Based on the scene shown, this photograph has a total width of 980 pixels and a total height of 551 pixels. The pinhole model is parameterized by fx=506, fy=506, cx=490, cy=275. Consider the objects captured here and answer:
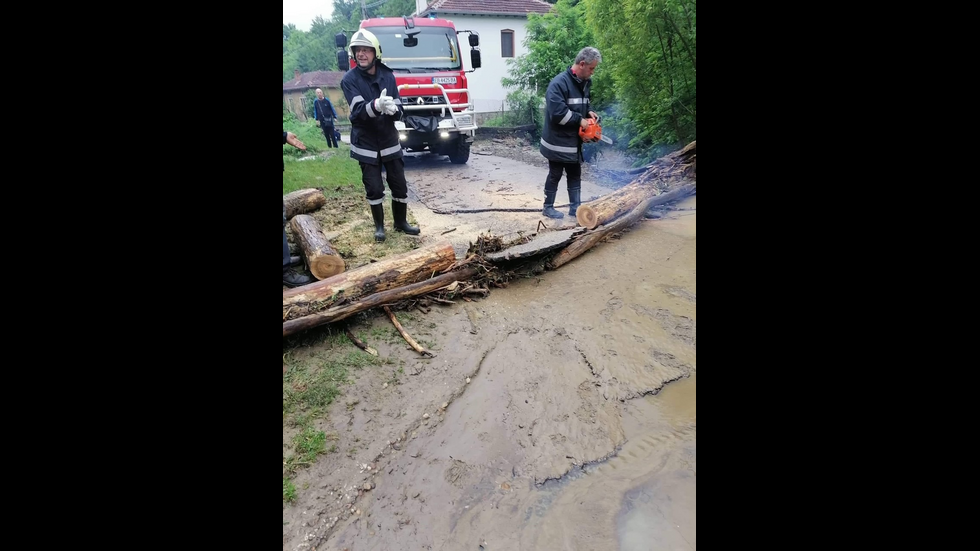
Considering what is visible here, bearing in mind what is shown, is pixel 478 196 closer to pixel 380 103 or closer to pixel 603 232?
pixel 603 232

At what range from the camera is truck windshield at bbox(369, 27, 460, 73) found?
1060cm

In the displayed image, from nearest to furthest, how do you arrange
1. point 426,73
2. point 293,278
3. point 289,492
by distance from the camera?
point 289,492, point 293,278, point 426,73

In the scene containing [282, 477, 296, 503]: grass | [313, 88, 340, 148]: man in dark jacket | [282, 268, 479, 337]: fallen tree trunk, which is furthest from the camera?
[313, 88, 340, 148]: man in dark jacket

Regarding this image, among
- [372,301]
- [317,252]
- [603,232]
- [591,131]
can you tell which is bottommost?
[372,301]

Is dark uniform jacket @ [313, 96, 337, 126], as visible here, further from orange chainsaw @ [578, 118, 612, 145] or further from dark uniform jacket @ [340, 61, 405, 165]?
orange chainsaw @ [578, 118, 612, 145]

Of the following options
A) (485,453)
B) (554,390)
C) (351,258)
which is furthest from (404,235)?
(485,453)

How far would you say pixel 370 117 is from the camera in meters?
5.49

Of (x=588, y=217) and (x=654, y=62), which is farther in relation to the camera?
(x=654, y=62)

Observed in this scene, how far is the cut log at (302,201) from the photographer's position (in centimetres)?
658

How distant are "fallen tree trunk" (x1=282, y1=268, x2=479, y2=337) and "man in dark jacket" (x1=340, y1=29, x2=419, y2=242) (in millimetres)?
1725

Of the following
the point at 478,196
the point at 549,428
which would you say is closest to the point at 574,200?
the point at 478,196

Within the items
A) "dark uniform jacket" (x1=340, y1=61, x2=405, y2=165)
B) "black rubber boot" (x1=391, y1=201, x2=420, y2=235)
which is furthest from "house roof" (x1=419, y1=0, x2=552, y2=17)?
"black rubber boot" (x1=391, y1=201, x2=420, y2=235)

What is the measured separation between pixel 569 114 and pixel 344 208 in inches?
144
